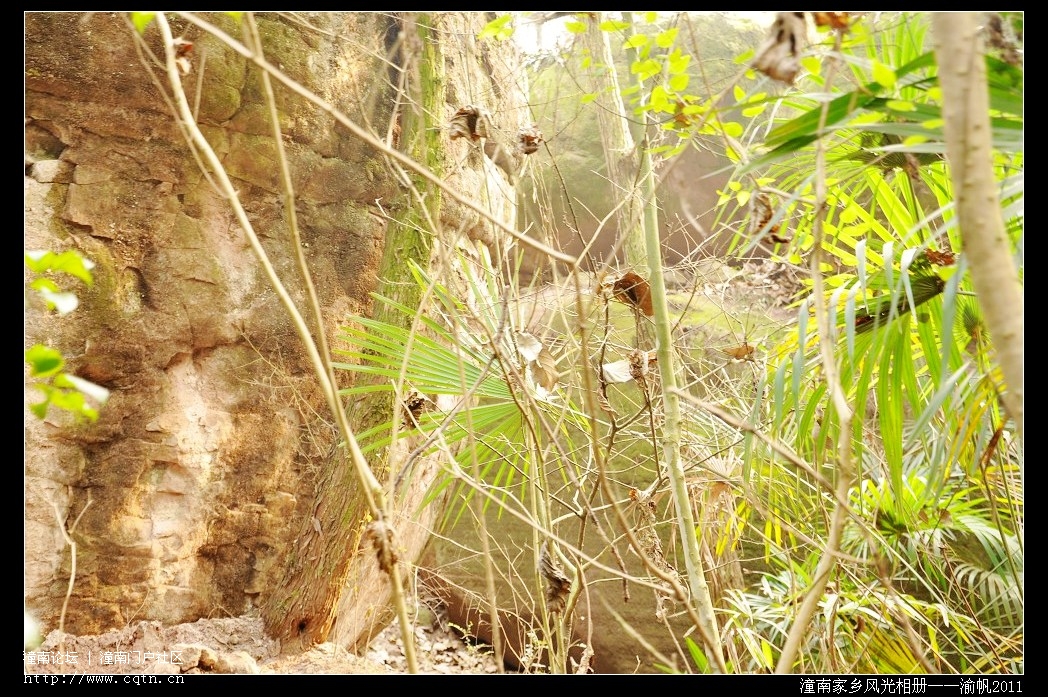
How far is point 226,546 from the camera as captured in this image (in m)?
2.60

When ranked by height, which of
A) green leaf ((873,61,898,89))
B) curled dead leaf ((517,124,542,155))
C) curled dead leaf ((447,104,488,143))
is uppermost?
green leaf ((873,61,898,89))

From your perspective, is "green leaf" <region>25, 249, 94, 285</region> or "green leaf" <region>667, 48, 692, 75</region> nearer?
"green leaf" <region>25, 249, 94, 285</region>

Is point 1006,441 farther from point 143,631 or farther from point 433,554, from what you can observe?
point 143,631

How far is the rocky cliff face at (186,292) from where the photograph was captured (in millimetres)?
2344

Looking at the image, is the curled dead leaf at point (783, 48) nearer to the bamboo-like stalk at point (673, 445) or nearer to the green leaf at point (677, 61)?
the green leaf at point (677, 61)

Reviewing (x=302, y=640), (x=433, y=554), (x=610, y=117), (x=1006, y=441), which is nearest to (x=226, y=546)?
(x=302, y=640)

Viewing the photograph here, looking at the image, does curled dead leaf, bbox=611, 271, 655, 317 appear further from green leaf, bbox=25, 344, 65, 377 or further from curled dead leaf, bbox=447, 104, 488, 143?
green leaf, bbox=25, 344, 65, 377

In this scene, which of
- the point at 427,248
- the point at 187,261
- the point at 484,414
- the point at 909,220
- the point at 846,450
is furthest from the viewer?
the point at 187,261

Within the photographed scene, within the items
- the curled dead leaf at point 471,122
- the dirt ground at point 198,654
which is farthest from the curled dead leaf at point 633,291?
the dirt ground at point 198,654

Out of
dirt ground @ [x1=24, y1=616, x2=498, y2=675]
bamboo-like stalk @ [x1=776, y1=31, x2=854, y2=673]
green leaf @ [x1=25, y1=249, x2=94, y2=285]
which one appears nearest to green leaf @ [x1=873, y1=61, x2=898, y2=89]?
bamboo-like stalk @ [x1=776, y1=31, x2=854, y2=673]

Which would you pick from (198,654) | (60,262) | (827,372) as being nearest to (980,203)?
(827,372)

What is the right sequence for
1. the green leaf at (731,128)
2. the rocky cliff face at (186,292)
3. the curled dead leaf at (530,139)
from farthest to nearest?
the rocky cliff face at (186,292), the curled dead leaf at (530,139), the green leaf at (731,128)

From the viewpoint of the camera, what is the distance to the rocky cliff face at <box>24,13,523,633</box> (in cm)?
234

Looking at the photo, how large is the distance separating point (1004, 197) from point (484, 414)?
110 centimetres
